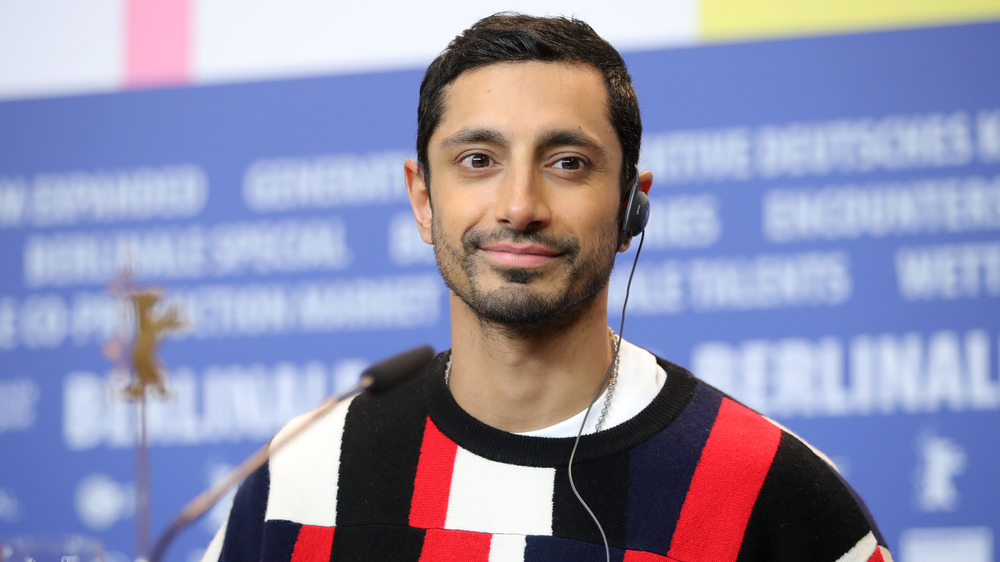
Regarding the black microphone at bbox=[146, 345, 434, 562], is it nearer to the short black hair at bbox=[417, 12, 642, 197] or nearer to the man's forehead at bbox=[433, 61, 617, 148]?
the man's forehead at bbox=[433, 61, 617, 148]

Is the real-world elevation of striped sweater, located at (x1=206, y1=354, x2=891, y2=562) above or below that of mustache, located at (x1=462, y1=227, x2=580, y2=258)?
below

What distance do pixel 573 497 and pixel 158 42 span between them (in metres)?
2.19

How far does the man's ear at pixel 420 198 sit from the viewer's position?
1513mm

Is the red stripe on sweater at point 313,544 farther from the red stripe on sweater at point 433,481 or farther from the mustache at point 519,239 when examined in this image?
the mustache at point 519,239

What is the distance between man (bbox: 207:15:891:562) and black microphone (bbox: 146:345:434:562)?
0.32 meters

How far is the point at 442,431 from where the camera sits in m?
1.43

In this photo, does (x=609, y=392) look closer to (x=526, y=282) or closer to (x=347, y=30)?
(x=526, y=282)

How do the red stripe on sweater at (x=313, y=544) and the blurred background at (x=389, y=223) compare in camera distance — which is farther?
the blurred background at (x=389, y=223)

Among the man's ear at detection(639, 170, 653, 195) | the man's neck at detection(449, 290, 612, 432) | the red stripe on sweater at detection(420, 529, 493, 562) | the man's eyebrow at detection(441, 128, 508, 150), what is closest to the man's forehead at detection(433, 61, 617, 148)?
the man's eyebrow at detection(441, 128, 508, 150)

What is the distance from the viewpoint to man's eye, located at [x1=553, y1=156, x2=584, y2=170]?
1349 mm

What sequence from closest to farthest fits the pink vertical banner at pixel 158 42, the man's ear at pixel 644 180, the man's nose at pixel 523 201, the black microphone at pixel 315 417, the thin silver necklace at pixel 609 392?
the black microphone at pixel 315 417, the man's nose at pixel 523 201, the thin silver necklace at pixel 609 392, the man's ear at pixel 644 180, the pink vertical banner at pixel 158 42

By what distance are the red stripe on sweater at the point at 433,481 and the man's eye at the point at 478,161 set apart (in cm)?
39

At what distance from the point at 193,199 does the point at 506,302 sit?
187 centimetres

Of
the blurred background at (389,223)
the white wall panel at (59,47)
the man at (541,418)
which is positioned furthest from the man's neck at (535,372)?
the white wall panel at (59,47)
